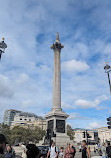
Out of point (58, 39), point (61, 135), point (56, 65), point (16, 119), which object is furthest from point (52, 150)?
point (16, 119)

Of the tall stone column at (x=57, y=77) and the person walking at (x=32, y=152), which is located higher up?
the tall stone column at (x=57, y=77)

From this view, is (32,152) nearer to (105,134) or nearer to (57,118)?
(57,118)

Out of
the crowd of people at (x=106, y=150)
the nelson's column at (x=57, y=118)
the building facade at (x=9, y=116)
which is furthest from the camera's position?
the building facade at (x=9, y=116)

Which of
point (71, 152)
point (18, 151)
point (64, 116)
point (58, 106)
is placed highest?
point (58, 106)

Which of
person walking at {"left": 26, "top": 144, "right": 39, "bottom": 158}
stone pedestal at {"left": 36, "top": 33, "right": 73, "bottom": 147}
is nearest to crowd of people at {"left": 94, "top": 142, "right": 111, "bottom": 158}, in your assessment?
person walking at {"left": 26, "top": 144, "right": 39, "bottom": 158}

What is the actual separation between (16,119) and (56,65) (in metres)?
97.6

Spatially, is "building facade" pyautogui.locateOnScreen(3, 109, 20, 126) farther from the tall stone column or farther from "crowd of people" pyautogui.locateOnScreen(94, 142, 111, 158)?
"crowd of people" pyautogui.locateOnScreen(94, 142, 111, 158)

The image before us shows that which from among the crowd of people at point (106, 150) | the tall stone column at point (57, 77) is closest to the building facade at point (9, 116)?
the tall stone column at point (57, 77)

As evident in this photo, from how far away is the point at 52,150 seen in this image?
9.73 m

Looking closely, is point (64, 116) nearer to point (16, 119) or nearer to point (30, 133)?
point (30, 133)

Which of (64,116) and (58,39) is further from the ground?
(58,39)

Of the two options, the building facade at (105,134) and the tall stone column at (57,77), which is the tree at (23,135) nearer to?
the tall stone column at (57,77)

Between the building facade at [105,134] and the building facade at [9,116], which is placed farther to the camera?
the building facade at [9,116]

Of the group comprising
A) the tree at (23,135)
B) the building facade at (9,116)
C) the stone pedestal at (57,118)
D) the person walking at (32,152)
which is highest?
the building facade at (9,116)
